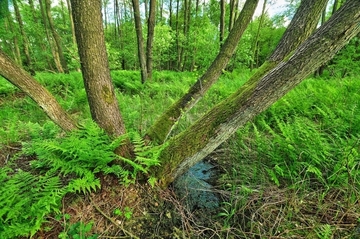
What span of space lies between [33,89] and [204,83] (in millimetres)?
1971

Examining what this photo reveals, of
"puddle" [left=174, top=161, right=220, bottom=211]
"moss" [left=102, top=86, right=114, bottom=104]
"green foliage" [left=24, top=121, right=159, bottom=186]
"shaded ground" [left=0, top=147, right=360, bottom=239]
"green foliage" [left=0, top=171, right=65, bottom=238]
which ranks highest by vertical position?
"moss" [left=102, top=86, right=114, bottom=104]

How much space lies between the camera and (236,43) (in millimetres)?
2471

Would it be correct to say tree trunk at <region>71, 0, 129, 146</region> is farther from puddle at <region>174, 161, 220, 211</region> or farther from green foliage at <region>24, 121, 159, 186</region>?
puddle at <region>174, 161, 220, 211</region>

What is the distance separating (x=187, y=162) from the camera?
1.82m

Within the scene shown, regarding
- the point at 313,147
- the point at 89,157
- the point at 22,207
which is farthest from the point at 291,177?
the point at 22,207

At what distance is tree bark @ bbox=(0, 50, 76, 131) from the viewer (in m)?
1.48

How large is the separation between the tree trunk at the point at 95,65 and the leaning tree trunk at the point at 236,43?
608 mm

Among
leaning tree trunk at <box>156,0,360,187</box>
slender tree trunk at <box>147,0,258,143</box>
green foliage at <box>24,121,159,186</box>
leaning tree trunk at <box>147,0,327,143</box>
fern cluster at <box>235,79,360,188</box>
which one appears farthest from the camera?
slender tree trunk at <box>147,0,258,143</box>

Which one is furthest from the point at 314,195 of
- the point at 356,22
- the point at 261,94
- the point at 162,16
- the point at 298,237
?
the point at 162,16

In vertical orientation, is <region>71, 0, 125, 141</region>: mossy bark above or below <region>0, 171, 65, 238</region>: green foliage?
above

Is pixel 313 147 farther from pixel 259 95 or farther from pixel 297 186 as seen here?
pixel 259 95

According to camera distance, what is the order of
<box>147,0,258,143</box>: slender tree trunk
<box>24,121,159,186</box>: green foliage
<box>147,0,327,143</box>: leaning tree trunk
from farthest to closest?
1. <box>147,0,258,143</box>: slender tree trunk
2. <box>147,0,327,143</box>: leaning tree trunk
3. <box>24,121,159,186</box>: green foliage

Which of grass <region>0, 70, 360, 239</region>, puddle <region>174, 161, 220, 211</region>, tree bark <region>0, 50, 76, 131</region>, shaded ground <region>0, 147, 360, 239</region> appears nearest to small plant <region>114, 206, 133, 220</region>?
shaded ground <region>0, 147, 360, 239</region>

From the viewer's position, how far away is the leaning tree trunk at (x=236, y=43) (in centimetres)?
181
